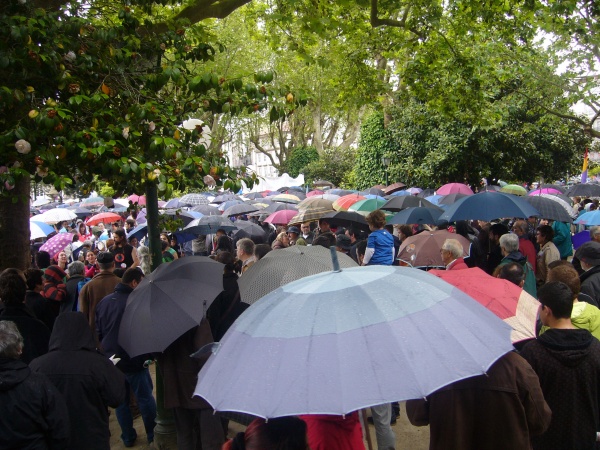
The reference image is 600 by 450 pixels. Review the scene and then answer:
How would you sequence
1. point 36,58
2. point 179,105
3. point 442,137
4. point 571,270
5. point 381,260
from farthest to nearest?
point 442,137 → point 381,260 → point 179,105 → point 36,58 → point 571,270

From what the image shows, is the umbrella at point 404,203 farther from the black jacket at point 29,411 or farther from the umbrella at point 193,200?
the black jacket at point 29,411

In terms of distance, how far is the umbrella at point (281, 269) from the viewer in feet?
15.8

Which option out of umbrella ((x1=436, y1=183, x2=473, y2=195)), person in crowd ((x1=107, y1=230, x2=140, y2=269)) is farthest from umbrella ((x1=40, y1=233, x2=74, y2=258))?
umbrella ((x1=436, y1=183, x2=473, y2=195))

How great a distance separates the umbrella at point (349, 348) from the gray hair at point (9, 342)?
1.50 metres

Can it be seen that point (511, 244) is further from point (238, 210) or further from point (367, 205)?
point (238, 210)

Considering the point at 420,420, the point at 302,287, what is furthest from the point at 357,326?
the point at 420,420

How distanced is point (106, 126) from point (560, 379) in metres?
3.73

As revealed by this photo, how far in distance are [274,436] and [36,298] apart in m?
4.45

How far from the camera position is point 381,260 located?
7312mm

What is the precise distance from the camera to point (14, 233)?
6414 millimetres

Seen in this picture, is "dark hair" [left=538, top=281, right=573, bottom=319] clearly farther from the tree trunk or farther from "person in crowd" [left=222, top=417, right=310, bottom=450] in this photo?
the tree trunk

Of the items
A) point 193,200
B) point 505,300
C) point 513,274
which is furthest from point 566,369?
point 193,200

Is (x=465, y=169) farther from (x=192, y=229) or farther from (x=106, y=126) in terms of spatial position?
(x=106, y=126)

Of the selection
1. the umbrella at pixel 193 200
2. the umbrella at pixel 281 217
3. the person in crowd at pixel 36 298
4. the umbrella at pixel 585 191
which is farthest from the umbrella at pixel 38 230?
the umbrella at pixel 585 191
